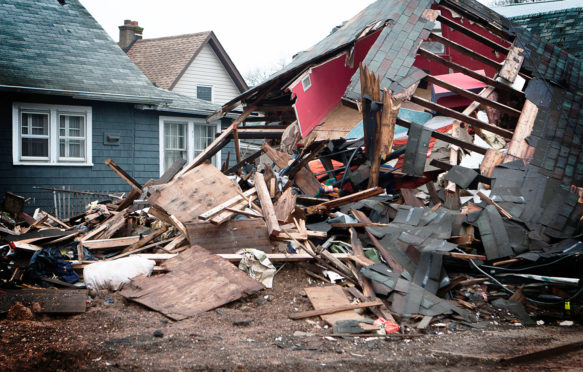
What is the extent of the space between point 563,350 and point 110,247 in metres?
5.87

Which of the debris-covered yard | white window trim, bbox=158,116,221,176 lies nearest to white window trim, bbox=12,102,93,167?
white window trim, bbox=158,116,221,176

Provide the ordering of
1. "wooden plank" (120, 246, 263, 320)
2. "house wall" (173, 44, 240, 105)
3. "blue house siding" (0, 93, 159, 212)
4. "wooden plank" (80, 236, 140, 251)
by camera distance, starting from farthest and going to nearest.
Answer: "house wall" (173, 44, 240, 105) < "blue house siding" (0, 93, 159, 212) < "wooden plank" (80, 236, 140, 251) < "wooden plank" (120, 246, 263, 320)

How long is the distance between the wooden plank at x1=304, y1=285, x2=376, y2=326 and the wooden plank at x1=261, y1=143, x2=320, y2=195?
10.4 feet

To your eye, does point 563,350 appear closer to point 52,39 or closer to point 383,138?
point 383,138

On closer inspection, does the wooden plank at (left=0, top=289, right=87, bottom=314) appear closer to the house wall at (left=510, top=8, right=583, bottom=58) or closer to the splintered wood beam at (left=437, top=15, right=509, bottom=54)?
the splintered wood beam at (left=437, top=15, right=509, bottom=54)

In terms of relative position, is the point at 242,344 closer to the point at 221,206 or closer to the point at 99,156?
the point at 221,206

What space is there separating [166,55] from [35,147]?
13.5 m

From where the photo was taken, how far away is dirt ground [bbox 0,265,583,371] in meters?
4.34

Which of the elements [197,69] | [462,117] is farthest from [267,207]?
[197,69]

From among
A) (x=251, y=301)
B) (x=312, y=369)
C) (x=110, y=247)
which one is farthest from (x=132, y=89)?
(x=312, y=369)

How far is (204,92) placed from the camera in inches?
1005

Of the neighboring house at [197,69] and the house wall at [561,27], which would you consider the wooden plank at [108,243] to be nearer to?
the house wall at [561,27]

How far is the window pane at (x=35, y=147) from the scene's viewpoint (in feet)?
46.2

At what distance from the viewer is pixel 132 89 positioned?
50.6ft
